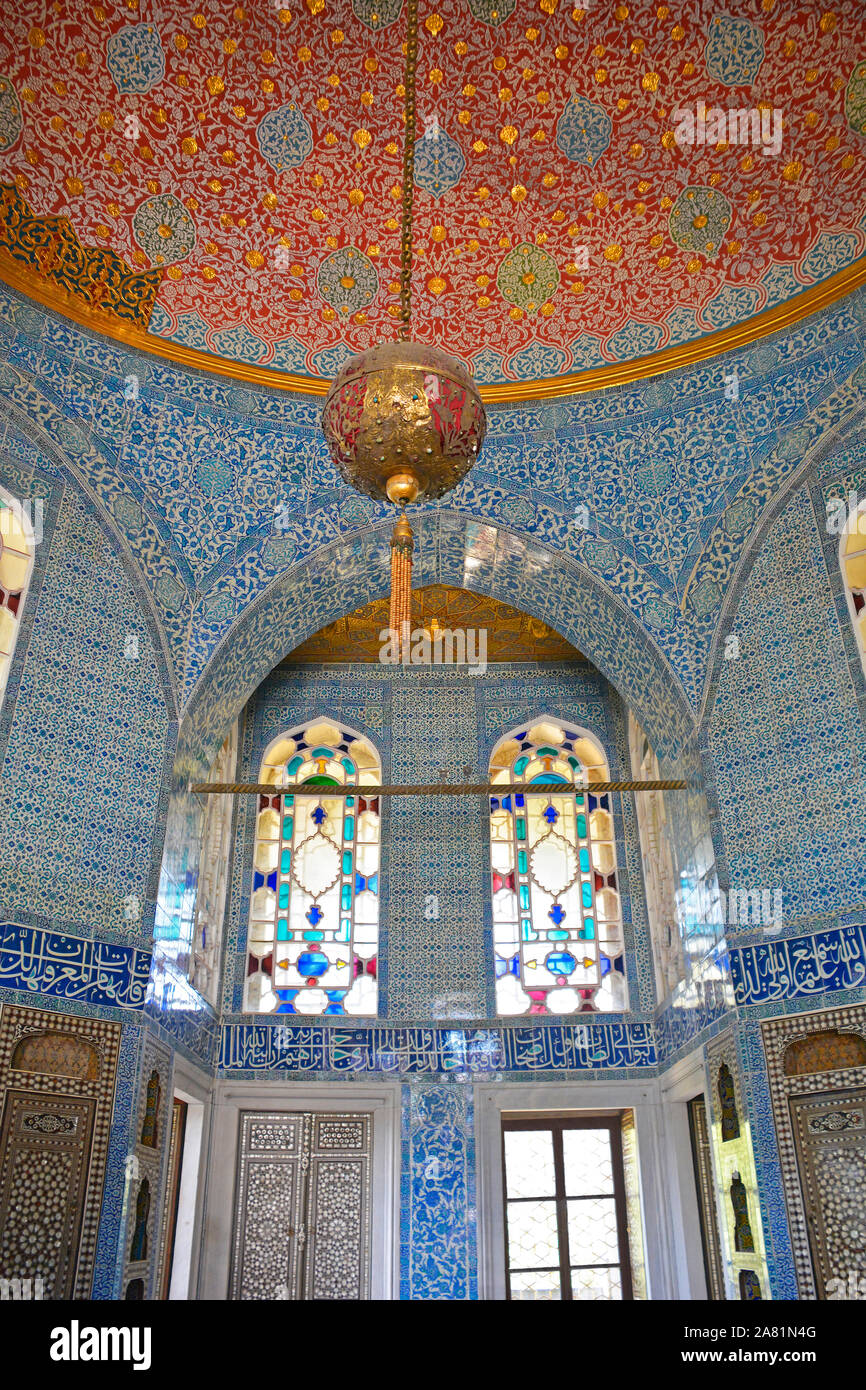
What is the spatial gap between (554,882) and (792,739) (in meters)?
2.35

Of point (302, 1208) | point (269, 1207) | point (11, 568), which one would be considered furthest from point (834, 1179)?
point (11, 568)

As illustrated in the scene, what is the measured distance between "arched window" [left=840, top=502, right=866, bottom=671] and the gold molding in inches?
42.9

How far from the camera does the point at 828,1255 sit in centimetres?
400

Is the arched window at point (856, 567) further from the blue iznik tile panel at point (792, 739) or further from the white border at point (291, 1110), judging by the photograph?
the white border at point (291, 1110)

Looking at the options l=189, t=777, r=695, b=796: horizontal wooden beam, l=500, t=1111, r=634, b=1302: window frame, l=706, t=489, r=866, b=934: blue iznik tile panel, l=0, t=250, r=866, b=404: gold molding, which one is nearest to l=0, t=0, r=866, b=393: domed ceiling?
l=0, t=250, r=866, b=404: gold molding

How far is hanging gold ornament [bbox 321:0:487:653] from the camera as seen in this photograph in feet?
9.57

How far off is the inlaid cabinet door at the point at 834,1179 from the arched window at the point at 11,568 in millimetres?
3694

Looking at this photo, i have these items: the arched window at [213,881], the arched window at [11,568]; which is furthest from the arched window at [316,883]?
the arched window at [11,568]

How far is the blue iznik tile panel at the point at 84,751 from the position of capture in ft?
14.5

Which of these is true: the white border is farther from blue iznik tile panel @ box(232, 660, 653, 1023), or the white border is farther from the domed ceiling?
the domed ceiling

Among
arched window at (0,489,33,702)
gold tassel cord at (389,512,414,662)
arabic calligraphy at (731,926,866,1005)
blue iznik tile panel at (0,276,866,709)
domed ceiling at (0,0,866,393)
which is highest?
domed ceiling at (0,0,866,393)

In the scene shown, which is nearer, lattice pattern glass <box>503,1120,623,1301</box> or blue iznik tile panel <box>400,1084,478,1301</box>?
blue iznik tile panel <box>400,1084,478,1301</box>

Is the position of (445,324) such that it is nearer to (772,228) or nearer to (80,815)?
(772,228)
